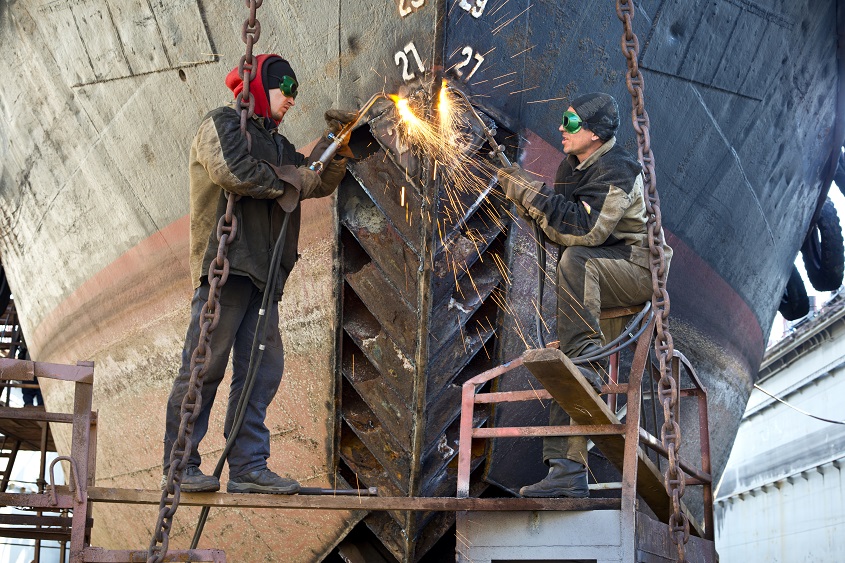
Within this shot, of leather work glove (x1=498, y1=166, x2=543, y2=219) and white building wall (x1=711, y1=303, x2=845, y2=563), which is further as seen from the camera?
white building wall (x1=711, y1=303, x2=845, y2=563)

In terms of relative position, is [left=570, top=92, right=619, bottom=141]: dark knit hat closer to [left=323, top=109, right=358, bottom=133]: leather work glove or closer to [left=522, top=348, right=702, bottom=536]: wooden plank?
[left=323, top=109, right=358, bottom=133]: leather work glove

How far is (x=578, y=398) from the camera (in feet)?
11.5

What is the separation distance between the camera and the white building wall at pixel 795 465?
1386 centimetres

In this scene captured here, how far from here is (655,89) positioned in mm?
5117

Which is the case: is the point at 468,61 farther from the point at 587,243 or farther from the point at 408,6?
the point at 587,243

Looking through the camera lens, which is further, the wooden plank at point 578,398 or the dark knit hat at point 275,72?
the dark knit hat at point 275,72

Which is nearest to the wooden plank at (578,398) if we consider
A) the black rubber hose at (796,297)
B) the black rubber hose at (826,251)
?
the black rubber hose at (826,251)

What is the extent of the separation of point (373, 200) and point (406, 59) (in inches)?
26.1

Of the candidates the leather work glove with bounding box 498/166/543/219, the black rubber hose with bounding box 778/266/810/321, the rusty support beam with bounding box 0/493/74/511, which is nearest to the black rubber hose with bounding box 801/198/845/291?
the black rubber hose with bounding box 778/266/810/321

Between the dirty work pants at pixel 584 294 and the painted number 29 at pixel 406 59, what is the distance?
1054 mm

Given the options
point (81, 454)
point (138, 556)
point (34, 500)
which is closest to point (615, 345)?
point (138, 556)

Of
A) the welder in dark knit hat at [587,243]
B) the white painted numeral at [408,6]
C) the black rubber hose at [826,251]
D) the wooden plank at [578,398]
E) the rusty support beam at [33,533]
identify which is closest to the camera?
the wooden plank at [578,398]

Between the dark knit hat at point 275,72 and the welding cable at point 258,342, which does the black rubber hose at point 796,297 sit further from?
the welding cable at point 258,342

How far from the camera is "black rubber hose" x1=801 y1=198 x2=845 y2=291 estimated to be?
8.11 meters
